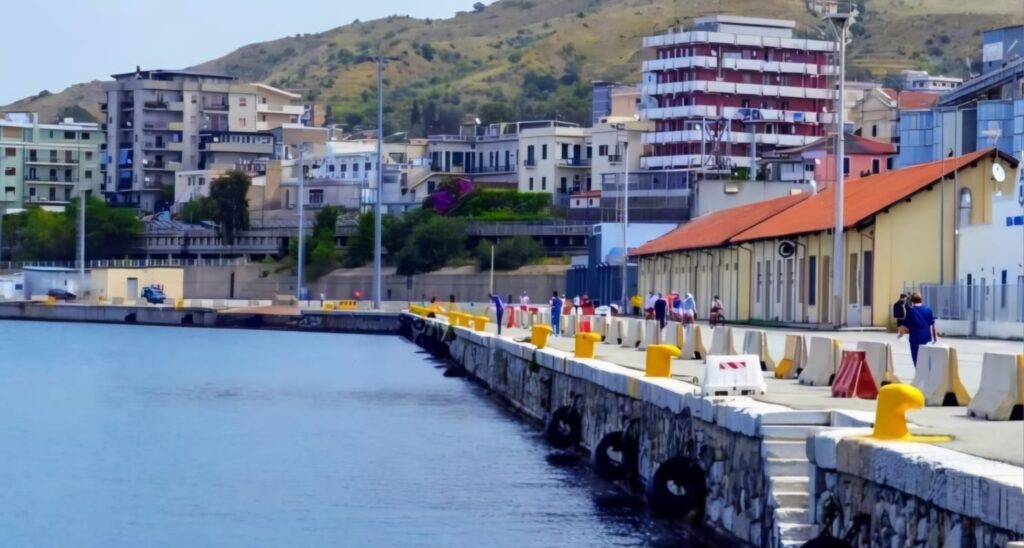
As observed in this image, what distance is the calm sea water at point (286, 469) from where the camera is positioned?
25328 millimetres

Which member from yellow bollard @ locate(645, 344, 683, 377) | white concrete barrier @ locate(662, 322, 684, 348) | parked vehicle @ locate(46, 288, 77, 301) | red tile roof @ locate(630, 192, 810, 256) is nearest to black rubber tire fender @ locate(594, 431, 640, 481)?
yellow bollard @ locate(645, 344, 683, 377)

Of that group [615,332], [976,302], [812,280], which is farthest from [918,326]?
[812,280]

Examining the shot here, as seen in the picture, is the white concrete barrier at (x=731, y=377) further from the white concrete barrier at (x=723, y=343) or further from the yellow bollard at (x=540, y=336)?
the yellow bollard at (x=540, y=336)

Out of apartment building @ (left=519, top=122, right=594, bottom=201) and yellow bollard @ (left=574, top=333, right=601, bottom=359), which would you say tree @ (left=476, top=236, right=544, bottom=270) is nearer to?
apartment building @ (left=519, top=122, right=594, bottom=201)

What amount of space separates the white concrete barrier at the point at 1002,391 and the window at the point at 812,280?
124ft

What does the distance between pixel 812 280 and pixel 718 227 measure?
17700 millimetres

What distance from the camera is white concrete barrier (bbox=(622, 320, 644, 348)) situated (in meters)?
43.7

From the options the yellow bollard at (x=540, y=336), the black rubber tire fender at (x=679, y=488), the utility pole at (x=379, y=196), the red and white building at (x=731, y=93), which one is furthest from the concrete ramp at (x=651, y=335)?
the red and white building at (x=731, y=93)

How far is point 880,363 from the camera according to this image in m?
23.7

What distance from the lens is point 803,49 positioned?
15062cm

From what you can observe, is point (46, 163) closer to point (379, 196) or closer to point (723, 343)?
point (379, 196)

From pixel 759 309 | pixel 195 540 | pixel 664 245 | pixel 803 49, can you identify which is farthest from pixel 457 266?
pixel 195 540

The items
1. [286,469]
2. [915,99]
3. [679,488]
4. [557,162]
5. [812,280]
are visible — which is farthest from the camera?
[557,162]

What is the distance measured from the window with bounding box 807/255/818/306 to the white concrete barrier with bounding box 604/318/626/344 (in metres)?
11.3
